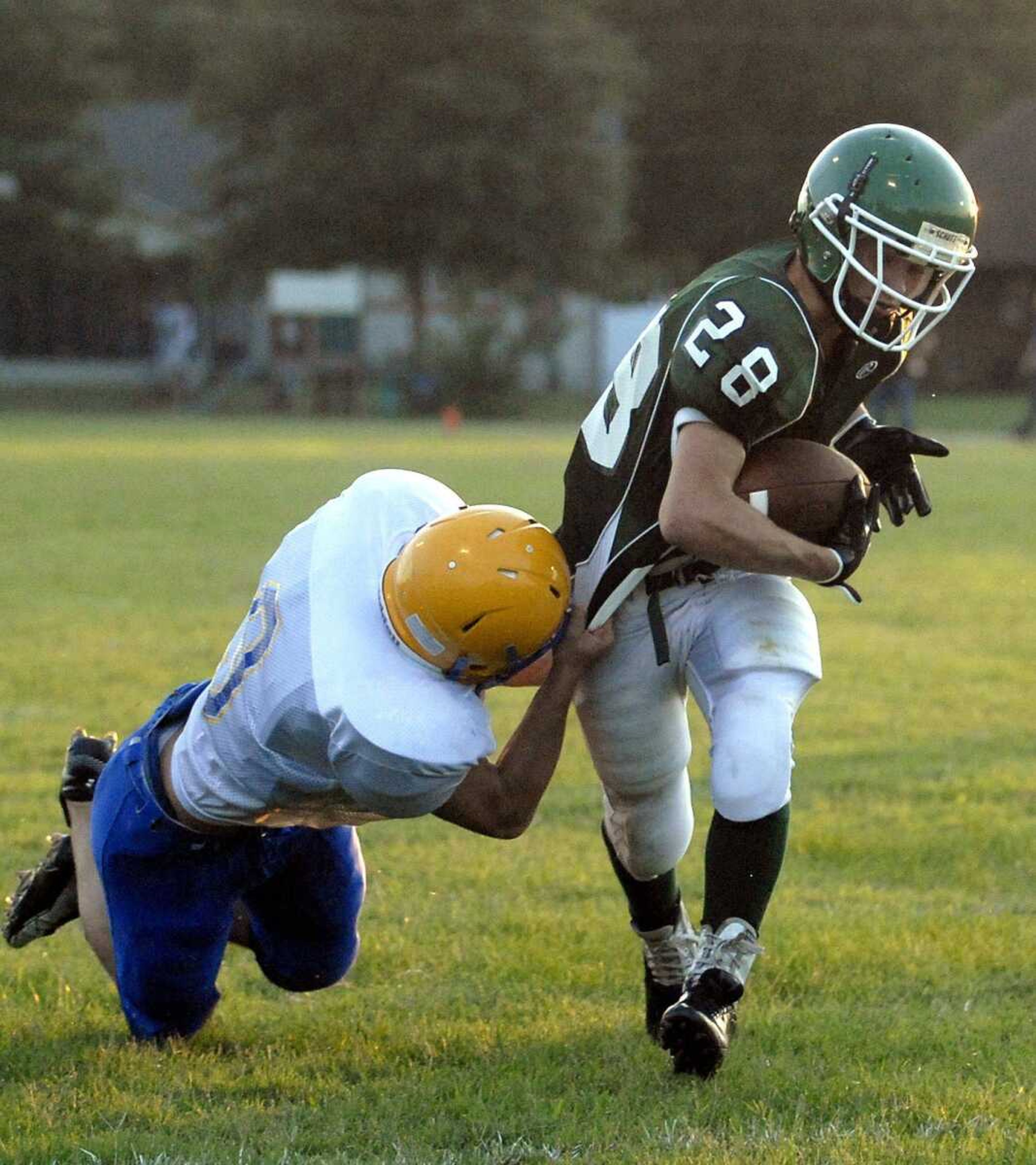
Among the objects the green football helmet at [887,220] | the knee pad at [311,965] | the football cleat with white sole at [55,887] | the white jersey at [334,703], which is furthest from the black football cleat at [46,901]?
the green football helmet at [887,220]

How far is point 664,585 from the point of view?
372 centimetres

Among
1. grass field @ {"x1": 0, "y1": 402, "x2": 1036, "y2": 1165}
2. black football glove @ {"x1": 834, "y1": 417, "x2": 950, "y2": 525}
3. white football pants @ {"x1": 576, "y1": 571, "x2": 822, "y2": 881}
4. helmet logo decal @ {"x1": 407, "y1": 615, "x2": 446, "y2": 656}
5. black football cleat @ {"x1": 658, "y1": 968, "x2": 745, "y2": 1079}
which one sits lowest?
grass field @ {"x1": 0, "y1": 402, "x2": 1036, "y2": 1165}

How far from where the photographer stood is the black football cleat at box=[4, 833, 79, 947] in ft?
13.0

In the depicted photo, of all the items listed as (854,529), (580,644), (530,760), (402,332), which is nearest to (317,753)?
(530,760)

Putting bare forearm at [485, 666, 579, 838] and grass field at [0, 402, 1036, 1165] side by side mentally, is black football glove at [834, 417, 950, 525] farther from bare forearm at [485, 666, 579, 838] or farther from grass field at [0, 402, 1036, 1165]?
grass field at [0, 402, 1036, 1165]

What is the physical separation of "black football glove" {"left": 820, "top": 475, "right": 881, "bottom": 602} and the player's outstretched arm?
0.56 meters

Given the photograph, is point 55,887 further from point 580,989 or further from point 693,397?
point 693,397

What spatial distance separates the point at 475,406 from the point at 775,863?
30.0 meters

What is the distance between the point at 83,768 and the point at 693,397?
62.5 inches

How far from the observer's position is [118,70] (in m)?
39.3

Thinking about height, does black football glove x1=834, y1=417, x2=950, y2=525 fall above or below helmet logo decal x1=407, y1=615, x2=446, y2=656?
below

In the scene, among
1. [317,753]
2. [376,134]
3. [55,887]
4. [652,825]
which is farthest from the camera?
[376,134]

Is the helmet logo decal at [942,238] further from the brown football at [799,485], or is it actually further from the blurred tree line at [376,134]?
the blurred tree line at [376,134]

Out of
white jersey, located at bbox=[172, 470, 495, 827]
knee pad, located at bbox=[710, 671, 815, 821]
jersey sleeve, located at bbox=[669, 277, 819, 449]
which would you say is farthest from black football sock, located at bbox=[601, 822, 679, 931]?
jersey sleeve, located at bbox=[669, 277, 819, 449]
